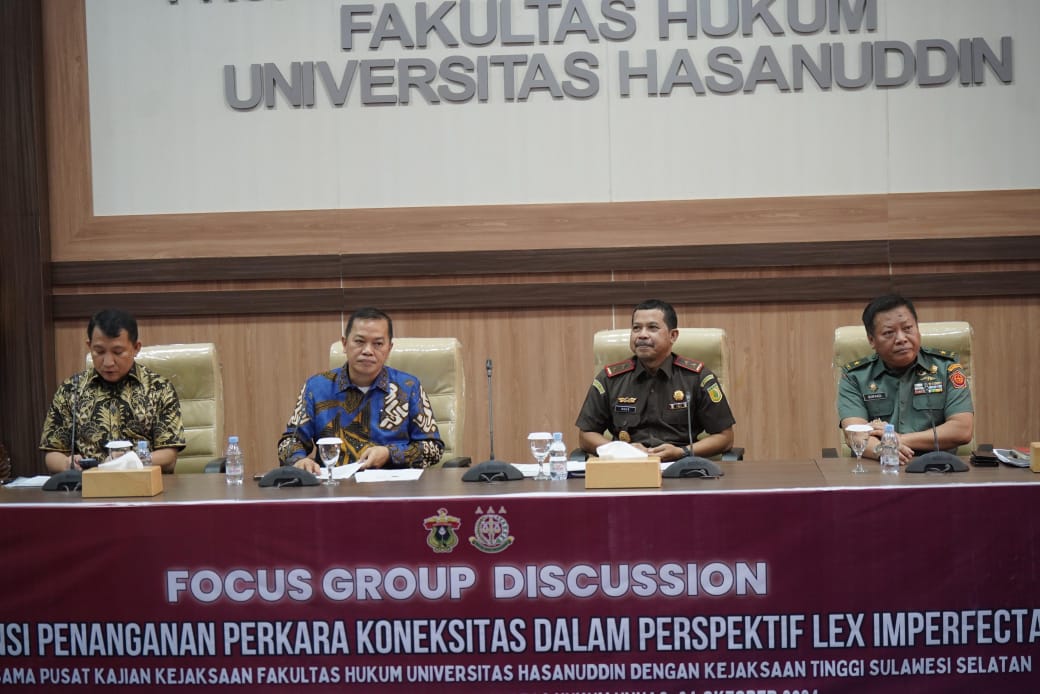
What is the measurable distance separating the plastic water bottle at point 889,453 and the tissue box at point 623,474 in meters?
0.66

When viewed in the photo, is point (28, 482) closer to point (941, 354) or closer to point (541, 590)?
point (541, 590)

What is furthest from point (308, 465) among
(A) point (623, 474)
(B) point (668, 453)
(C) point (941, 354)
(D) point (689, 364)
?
(C) point (941, 354)

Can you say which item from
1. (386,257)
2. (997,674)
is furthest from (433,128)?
(997,674)

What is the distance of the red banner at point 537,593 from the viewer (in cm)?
239

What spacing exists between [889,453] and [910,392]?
777 millimetres

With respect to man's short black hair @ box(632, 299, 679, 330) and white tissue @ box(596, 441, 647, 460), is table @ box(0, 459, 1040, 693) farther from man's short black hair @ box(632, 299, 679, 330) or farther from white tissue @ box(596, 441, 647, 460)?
man's short black hair @ box(632, 299, 679, 330)

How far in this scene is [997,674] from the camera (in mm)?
2379

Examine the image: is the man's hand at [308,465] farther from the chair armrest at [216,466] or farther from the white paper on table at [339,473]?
the chair armrest at [216,466]

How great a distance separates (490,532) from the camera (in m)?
2.46

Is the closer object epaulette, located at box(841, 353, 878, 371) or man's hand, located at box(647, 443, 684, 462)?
man's hand, located at box(647, 443, 684, 462)

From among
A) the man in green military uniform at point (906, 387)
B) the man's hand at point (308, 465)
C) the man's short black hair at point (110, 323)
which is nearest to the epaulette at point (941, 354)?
the man in green military uniform at point (906, 387)

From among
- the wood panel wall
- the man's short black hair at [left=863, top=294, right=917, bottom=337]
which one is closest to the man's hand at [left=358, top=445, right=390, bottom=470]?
the wood panel wall

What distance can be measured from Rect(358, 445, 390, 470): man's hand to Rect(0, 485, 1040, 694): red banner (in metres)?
0.76

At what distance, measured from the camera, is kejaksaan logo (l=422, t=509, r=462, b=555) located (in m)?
2.46
